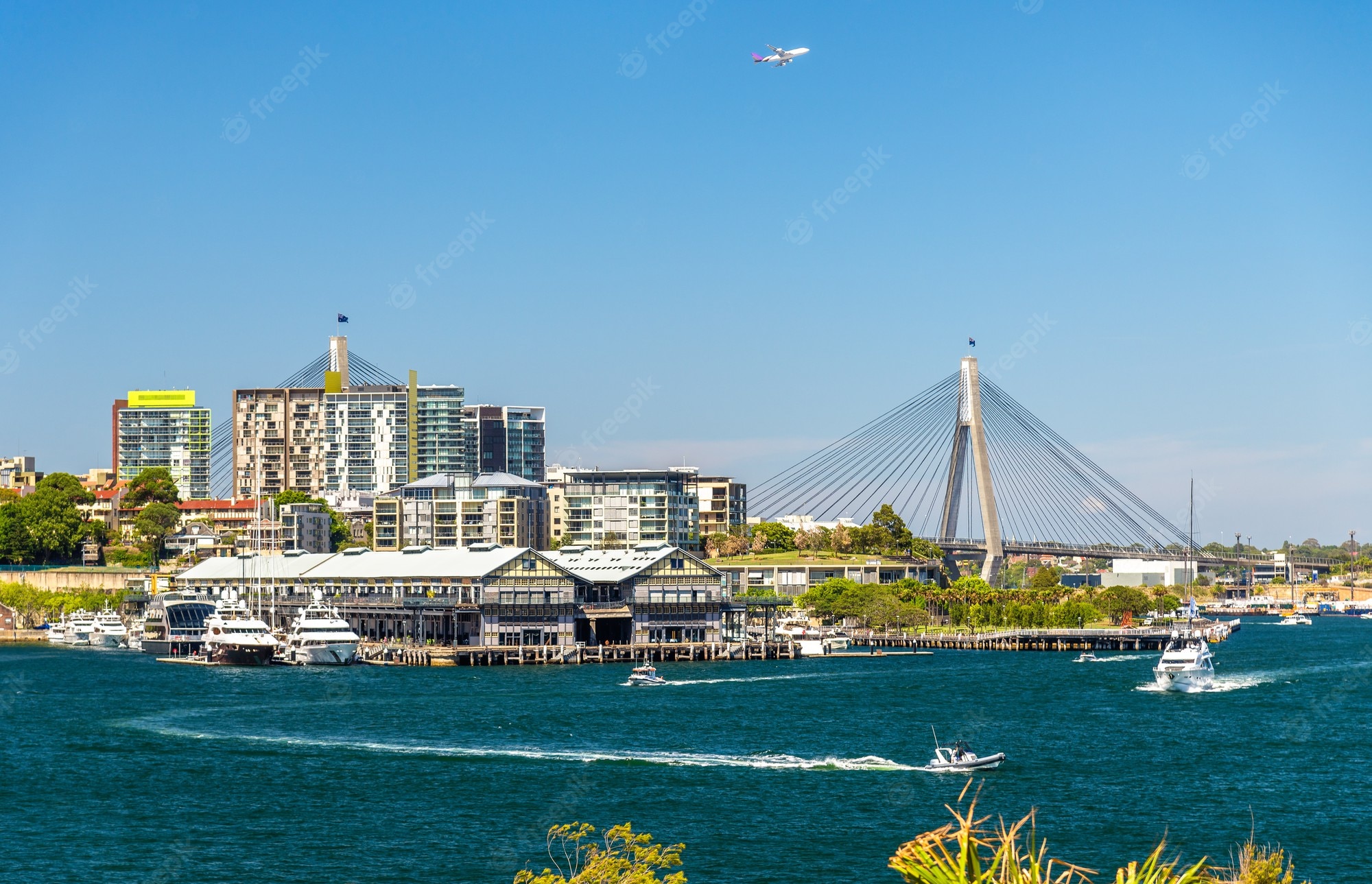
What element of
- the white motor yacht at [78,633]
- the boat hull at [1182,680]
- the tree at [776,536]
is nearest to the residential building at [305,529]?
the white motor yacht at [78,633]

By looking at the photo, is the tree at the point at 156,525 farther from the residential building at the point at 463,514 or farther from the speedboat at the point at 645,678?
the speedboat at the point at 645,678

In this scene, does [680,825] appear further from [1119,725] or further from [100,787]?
[1119,725]

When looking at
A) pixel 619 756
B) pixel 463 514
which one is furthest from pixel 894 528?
pixel 619 756

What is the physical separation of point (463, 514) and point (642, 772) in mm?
111574

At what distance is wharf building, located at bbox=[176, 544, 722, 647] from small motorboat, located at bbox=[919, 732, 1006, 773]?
191ft

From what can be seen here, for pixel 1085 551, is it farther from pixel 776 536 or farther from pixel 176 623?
pixel 176 623

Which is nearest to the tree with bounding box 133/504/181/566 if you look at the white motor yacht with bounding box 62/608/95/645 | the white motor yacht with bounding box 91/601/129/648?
the white motor yacht with bounding box 62/608/95/645

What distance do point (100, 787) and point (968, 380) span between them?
12008 centimetres

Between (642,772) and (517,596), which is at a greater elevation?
(517,596)

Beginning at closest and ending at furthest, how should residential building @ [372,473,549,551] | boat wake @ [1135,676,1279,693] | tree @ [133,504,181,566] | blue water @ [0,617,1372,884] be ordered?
blue water @ [0,617,1372,884], boat wake @ [1135,676,1279,693], residential building @ [372,473,549,551], tree @ [133,504,181,566]

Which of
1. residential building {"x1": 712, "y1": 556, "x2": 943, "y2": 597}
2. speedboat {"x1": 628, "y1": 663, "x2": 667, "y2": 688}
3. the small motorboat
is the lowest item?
the small motorboat

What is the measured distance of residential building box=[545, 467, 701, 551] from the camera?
6560 inches

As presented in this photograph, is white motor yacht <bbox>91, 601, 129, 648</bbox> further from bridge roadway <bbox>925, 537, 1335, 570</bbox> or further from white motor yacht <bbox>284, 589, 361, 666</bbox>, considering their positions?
bridge roadway <bbox>925, 537, 1335, 570</bbox>

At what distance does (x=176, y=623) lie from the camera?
12900 centimetres
